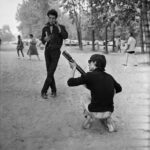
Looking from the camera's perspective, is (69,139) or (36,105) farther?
(36,105)

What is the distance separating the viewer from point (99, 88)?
5.61m

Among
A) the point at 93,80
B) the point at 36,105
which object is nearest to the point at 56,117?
the point at 36,105

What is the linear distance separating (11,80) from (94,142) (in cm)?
703

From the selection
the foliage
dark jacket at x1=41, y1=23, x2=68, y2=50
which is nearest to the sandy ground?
dark jacket at x1=41, y1=23, x2=68, y2=50

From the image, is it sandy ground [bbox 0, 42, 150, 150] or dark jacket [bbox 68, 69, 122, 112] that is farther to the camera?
dark jacket [bbox 68, 69, 122, 112]

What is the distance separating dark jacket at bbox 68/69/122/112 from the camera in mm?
5570

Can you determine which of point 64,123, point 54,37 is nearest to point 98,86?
point 64,123

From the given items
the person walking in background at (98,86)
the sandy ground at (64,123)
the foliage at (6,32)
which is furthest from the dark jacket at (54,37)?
→ the person walking in background at (98,86)

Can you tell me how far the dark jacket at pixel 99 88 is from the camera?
557 centimetres

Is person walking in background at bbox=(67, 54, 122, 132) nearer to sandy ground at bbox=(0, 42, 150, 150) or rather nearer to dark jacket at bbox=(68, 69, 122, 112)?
dark jacket at bbox=(68, 69, 122, 112)

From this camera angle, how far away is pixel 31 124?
6.21 m

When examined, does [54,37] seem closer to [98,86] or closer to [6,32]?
[98,86]

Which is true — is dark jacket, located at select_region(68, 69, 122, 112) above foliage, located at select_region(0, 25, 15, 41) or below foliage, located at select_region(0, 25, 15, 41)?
below

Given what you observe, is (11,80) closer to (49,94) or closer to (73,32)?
(49,94)
